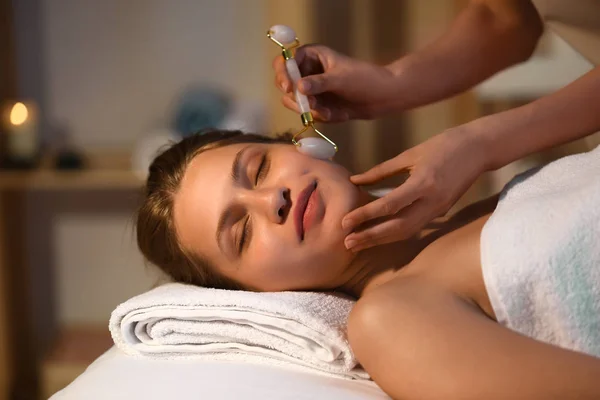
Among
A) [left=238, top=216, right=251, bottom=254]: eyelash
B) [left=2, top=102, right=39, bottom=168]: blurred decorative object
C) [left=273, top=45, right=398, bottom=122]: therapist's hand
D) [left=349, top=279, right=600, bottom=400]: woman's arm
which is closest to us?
[left=349, top=279, right=600, bottom=400]: woman's arm

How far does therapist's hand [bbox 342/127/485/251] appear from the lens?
0.92 m

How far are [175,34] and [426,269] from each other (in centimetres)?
183

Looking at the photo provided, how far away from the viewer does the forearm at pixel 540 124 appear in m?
0.98

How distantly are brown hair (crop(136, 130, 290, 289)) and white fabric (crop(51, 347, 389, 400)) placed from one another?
0.21m

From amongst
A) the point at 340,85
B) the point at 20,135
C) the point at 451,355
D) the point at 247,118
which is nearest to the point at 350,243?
the point at 451,355

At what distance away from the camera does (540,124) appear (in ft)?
3.29

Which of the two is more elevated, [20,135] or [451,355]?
[451,355]

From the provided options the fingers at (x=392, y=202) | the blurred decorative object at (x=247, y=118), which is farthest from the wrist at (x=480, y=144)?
the blurred decorative object at (x=247, y=118)

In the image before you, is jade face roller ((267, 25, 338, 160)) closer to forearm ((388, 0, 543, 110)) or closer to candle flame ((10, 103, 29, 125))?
forearm ((388, 0, 543, 110))

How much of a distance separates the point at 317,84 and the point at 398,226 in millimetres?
337

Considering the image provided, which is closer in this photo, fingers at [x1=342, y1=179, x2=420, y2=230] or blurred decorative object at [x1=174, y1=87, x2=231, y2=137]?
fingers at [x1=342, y1=179, x2=420, y2=230]

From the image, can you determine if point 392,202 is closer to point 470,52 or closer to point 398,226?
point 398,226

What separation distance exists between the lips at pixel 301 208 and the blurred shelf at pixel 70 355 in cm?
159

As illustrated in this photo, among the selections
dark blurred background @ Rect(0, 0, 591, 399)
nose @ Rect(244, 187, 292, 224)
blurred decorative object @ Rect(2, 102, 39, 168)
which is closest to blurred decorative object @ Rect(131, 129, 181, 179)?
dark blurred background @ Rect(0, 0, 591, 399)
